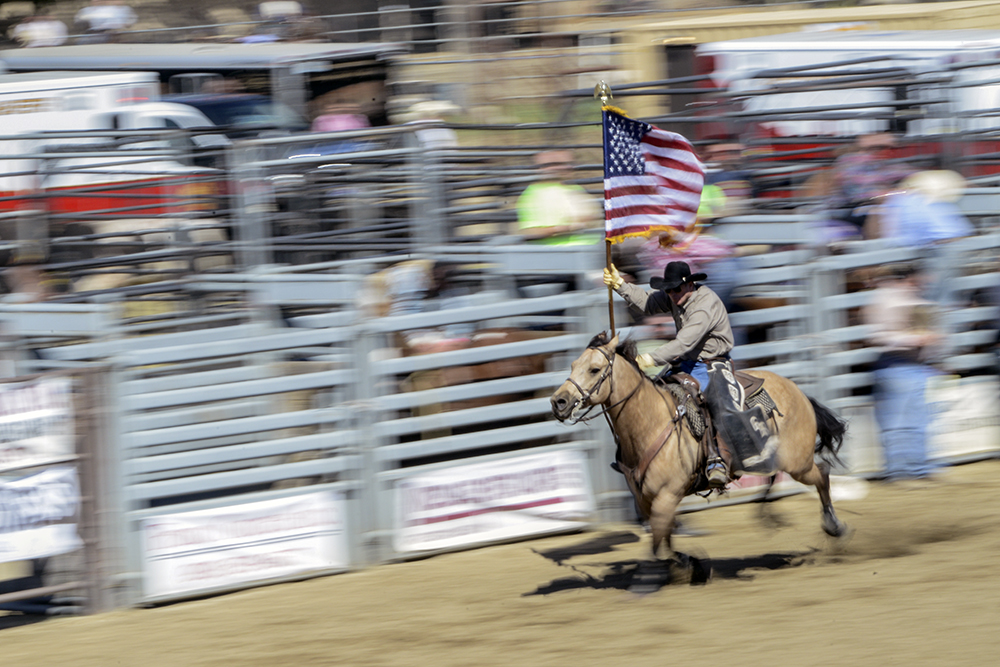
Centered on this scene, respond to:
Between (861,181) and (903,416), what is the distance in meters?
2.61

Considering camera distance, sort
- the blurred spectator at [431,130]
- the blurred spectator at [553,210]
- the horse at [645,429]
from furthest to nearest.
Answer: the blurred spectator at [431,130] → the blurred spectator at [553,210] → the horse at [645,429]

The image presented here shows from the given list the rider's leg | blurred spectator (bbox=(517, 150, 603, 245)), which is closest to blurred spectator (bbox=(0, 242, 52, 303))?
blurred spectator (bbox=(517, 150, 603, 245))

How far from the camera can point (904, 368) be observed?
9.42m

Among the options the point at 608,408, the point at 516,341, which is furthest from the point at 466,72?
the point at 608,408

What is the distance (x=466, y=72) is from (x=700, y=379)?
12668 mm

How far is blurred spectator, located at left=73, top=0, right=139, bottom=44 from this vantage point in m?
21.2

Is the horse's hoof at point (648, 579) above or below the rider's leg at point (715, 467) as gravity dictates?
below

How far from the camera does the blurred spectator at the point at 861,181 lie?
11102 millimetres

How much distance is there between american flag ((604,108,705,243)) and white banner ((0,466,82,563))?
3.70 m

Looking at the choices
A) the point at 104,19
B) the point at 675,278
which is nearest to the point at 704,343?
the point at 675,278

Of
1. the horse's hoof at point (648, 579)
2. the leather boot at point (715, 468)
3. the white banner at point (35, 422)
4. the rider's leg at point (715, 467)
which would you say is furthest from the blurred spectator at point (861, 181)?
the white banner at point (35, 422)

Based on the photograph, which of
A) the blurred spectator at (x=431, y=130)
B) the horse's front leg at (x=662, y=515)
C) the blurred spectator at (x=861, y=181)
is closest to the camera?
the horse's front leg at (x=662, y=515)

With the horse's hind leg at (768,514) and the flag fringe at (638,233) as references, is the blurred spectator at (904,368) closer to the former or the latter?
the horse's hind leg at (768,514)

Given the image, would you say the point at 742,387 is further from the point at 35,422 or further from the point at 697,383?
the point at 35,422
